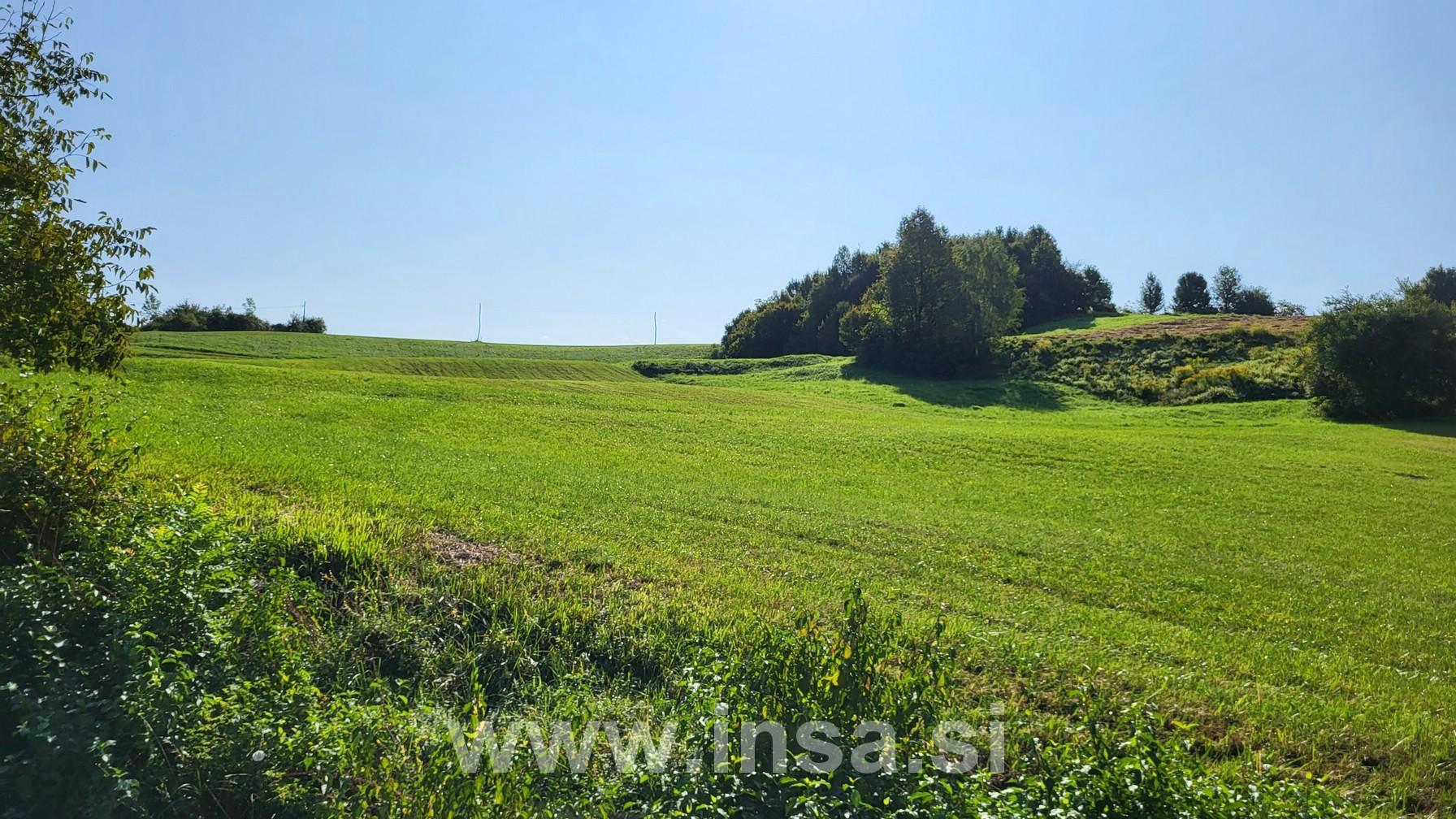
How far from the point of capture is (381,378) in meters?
38.0

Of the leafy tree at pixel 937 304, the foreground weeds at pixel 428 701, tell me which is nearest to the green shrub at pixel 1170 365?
the leafy tree at pixel 937 304

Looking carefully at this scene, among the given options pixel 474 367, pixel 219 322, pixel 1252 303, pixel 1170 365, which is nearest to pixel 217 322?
pixel 219 322

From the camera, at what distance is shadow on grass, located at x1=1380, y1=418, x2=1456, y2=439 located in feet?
124

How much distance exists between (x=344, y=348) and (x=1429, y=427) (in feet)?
301

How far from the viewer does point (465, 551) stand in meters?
9.31

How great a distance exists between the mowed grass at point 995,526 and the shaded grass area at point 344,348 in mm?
42254

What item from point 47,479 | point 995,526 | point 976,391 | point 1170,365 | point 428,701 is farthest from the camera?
point 1170,365

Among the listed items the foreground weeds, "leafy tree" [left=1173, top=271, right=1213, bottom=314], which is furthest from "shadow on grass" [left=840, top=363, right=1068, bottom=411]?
"leafy tree" [left=1173, top=271, right=1213, bottom=314]

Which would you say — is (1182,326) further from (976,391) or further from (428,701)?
(428,701)

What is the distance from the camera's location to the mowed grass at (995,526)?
→ 7.54 m

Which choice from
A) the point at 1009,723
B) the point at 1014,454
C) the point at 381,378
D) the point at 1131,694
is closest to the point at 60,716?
the point at 1009,723

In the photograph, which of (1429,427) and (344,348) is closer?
(1429,427)

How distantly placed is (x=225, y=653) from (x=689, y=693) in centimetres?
360

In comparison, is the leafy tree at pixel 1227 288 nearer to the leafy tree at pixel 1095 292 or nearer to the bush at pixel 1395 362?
the leafy tree at pixel 1095 292
